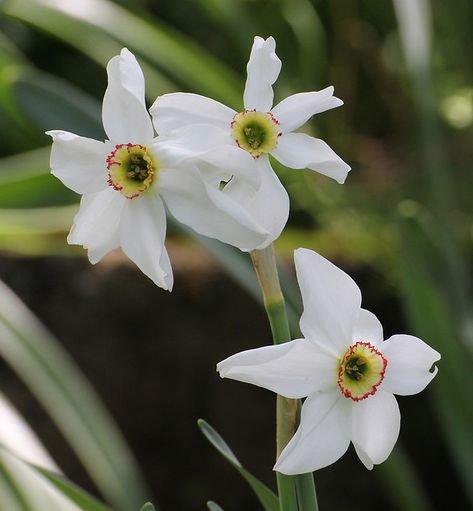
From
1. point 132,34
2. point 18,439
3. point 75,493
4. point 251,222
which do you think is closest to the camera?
point 251,222

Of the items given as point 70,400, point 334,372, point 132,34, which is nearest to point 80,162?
point 334,372

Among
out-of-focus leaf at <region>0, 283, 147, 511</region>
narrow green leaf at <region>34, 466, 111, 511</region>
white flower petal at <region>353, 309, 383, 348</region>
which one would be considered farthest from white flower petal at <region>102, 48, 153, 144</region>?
out-of-focus leaf at <region>0, 283, 147, 511</region>

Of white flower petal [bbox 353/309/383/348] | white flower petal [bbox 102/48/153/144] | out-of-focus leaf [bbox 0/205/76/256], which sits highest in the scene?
out-of-focus leaf [bbox 0/205/76/256]

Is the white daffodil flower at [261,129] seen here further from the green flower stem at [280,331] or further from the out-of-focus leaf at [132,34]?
the out-of-focus leaf at [132,34]

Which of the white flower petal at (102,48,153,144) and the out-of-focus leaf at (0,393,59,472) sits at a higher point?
the out-of-focus leaf at (0,393,59,472)

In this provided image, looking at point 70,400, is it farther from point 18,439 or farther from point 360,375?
point 360,375

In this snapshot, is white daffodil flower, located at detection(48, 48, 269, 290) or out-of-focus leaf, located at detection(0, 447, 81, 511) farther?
out-of-focus leaf, located at detection(0, 447, 81, 511)

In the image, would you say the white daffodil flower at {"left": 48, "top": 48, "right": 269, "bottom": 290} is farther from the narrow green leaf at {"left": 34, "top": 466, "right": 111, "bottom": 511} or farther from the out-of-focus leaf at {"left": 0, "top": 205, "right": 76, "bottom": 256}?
the out-of-focus leaf at {"left": 0, "top": 205, "right": 76, "bottom": 256}
